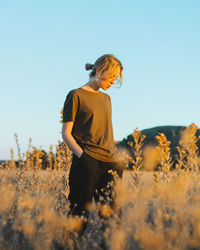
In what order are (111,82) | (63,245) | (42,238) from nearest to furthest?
(42,238), (63,245), (111,82)

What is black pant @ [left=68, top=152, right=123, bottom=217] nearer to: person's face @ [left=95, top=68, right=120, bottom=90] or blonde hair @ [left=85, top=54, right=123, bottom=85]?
person's face @ [left=95, top=68, right=120, bottom=90]

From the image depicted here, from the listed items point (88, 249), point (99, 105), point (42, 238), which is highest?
point (99, 105)

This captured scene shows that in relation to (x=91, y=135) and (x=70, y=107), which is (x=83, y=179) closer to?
(x=91, y=135)

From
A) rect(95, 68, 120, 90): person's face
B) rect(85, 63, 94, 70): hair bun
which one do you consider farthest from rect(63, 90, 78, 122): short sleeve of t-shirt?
rect(85, 63, 94, 70): hair bun

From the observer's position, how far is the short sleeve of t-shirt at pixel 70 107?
2301 millimetres

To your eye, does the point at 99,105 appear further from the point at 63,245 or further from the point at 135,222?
the point at 63,245

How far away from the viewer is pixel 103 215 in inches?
94.0

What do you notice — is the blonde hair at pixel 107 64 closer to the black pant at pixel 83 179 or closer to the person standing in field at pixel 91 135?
the person standing in field at pixel 91 135

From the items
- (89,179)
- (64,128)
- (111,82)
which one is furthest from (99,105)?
(89,179)

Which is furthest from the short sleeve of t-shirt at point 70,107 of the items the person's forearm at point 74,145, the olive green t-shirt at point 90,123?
the person's forearm at point 74,145

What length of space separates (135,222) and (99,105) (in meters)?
1.03

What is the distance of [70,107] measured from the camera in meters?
2.32

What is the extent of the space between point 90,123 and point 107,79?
43 centimetres

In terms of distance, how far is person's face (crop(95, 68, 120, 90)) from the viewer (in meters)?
2.42
